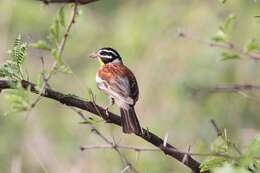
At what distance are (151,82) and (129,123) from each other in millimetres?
4917

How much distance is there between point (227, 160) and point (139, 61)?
5919 mm

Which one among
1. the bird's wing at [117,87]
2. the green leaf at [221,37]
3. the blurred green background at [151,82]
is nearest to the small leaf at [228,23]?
the green leaf at [221,37]

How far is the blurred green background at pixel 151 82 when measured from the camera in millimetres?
8945

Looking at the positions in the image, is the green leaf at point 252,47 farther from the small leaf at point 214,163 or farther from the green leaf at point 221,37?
the small leaf at point 214,163

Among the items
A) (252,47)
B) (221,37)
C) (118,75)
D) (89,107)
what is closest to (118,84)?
(118,75)

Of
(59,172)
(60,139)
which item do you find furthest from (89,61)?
(59,172)

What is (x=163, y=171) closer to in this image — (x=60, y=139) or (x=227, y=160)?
(x=60, y=139)

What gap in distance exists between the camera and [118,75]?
19.6 ft

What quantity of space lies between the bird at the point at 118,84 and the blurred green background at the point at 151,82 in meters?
2.07

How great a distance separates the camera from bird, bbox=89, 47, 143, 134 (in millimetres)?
5488

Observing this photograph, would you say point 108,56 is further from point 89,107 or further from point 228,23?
point 89,107

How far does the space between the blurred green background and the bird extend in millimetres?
2067

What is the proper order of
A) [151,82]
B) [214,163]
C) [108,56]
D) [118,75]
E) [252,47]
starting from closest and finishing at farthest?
[214,163], [252,47], [118,75], [108,56], [151,82]

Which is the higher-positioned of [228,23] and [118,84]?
[228,23]
